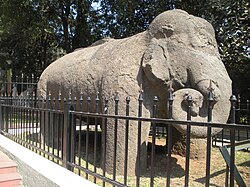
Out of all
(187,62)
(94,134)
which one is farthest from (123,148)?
(187,62)

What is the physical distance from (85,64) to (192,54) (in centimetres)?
225

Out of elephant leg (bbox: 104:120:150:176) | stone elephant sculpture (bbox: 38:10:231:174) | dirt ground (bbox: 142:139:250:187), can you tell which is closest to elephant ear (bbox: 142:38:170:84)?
stone elephant sculpture (bbox: 38:10:231:174)

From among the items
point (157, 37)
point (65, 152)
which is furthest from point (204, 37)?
point (65, 152)

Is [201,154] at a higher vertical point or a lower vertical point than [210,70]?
lower

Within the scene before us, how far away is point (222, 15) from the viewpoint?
10.6 m

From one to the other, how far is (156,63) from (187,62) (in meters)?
0.50

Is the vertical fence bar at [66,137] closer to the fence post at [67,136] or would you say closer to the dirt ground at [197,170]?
the fence post at [67,136]

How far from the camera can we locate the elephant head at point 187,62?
172 inches

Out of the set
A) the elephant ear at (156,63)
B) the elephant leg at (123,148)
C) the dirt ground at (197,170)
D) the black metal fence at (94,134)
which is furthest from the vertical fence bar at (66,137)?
the elephant ear at (156,63)

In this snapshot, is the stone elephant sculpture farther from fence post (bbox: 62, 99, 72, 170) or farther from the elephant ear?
fence post (bbox: 62, 99, 72, 170)

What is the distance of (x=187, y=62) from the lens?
474cm

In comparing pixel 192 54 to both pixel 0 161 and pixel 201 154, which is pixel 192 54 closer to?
pixel 201 154

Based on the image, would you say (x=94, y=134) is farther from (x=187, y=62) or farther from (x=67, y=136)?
(x=187, y=62)

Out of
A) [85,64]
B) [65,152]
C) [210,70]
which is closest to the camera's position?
[65,152]
